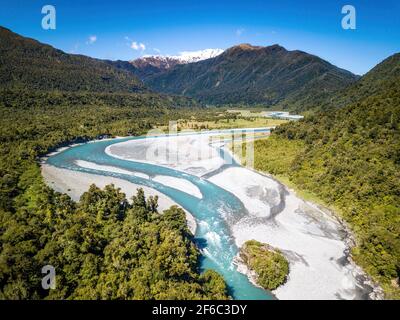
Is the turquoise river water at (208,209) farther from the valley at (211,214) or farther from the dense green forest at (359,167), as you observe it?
the dense green forest at (359,167)

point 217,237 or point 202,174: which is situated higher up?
point 202,174

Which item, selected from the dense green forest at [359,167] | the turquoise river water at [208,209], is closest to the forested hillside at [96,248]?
the turquoise river water at [208,209]

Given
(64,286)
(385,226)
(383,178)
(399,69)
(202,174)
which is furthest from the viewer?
(399,69)

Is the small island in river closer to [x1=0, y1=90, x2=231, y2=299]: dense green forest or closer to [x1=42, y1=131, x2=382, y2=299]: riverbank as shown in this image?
[x1=42, y1=131, x2=382, y2=299]: riverbank

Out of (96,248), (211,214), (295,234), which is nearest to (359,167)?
(295,234)

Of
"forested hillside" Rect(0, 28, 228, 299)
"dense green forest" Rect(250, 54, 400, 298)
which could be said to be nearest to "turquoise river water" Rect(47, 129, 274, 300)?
"forested hillside" Rect(0, 28, 228, 299)

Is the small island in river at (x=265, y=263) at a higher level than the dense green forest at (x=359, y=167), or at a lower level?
lower

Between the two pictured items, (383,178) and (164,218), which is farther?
(383,178)
